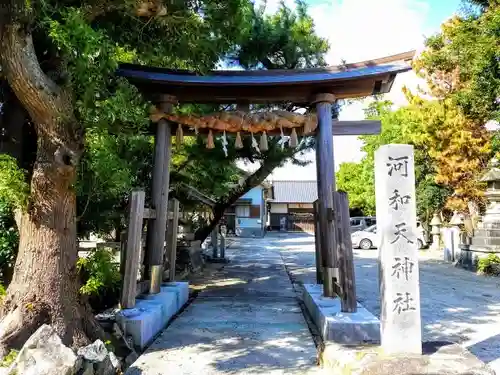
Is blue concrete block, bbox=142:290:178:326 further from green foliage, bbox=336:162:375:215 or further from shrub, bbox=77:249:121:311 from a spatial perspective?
green foliage, bbox=336:162:375:215

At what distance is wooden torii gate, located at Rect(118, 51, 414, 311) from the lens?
6762mm

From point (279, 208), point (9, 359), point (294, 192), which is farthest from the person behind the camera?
point (294, 192)

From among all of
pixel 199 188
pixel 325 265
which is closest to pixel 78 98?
pixel 325 265

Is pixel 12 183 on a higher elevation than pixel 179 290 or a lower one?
higher

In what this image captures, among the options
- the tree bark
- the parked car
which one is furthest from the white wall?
the tree bark

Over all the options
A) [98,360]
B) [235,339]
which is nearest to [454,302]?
[235,339]

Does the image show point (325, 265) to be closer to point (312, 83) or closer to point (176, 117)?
point (312, 83)

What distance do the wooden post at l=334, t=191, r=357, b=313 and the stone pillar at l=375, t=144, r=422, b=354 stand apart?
1.17 meters

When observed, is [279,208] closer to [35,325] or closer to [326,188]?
[326,188]

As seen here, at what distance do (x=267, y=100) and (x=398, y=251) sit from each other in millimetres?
4172

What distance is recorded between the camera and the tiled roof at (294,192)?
161ft

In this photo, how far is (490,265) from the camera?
13.0m

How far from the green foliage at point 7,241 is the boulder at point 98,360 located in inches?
74.8

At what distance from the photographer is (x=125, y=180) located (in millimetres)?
5246
